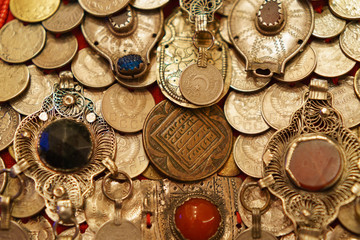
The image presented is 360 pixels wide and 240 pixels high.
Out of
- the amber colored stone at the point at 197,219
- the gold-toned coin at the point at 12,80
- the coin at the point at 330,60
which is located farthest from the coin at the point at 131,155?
the coin at the point at 330,60

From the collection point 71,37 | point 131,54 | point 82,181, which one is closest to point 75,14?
point 71,37

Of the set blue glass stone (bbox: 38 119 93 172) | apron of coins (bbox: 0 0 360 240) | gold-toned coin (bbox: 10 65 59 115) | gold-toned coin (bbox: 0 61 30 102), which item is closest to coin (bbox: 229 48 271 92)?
apron of coins (bbox: 0 0 360 240)

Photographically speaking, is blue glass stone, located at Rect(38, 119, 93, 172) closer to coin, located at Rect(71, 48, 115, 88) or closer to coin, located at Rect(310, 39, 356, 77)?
coin, located at Rect(71, 48, 115, 88)

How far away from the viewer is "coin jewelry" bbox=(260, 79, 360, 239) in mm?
1538

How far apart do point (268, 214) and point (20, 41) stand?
1.49 meters

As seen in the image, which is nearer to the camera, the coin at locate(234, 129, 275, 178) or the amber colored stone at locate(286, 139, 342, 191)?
the amber colored stone at locate(286, 139, 342, 191)

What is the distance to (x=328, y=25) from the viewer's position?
5.93ft

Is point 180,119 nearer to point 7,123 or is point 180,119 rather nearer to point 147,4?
point 147,4

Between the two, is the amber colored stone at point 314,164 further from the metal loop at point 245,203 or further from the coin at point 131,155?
the coin at point 131,155

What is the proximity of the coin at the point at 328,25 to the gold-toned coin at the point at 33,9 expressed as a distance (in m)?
1.33

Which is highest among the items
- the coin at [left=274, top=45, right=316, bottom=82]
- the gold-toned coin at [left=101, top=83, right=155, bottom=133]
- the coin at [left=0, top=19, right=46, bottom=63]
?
the coin at [left=0, top=19, right=46, bottom=63]

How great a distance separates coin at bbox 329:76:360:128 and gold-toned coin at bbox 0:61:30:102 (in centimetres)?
150

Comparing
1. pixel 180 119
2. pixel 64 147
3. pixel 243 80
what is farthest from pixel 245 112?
pixel 64 147

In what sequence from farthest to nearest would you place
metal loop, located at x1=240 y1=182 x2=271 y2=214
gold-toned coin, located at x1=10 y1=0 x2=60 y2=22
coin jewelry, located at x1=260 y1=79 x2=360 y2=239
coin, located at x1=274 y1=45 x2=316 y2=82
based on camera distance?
gold-toned coin, located at x1=10 y1=0 x2=60 y2=22, coin, located at x1=274 y1=45 x2=316 y2=82, metal loop, located at x1=240 y1=182 x2=271 y2=214, coin jewelry, located at x1=260 y1=79 x2=360 y2=239
